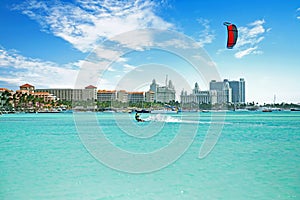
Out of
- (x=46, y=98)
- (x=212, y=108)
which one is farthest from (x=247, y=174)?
(x=46, y=98)

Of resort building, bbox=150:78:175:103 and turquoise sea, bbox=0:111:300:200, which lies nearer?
turquoise sea, bbox=0:111:300:200

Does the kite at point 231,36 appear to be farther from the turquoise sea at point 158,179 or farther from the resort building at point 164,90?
the resort building at point 164,90

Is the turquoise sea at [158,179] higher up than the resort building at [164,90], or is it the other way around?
the resort building at [164,90]

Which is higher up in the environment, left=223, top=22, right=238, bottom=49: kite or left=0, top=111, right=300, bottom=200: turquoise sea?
left=223, top=22, right=238, bottom=49: kite

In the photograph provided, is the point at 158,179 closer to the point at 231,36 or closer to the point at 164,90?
the point at 231,36

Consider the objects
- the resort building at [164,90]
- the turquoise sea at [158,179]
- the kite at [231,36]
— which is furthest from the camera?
the resort building at [164,90]

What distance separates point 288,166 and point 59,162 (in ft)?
25.8

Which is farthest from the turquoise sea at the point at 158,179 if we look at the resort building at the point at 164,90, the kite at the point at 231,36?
the resort building at the point at 164,90

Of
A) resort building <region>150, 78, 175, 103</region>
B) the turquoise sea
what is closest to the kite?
the turquoise sea

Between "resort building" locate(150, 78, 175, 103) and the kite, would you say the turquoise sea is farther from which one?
"resort building" locate(150, 78, 175, 103)

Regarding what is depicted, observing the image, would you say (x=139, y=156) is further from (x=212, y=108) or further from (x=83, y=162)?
(x=212, y=108)

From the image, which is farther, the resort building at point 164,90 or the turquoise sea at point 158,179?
the resort building at point 164,90

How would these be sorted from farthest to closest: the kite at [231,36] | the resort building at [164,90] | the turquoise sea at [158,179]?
the resort building at [164,90]
the kite at [231,36]
the turquoise sea at [158,179]

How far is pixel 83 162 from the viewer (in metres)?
11.6
